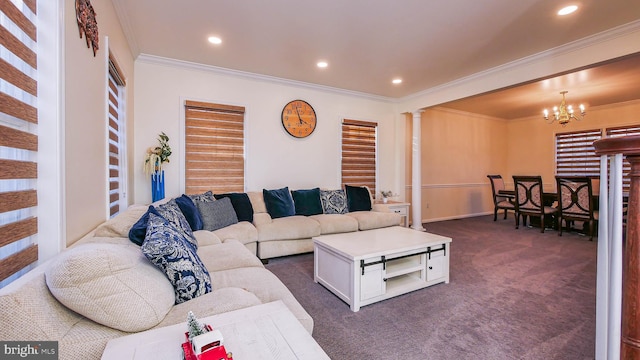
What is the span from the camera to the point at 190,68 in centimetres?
355

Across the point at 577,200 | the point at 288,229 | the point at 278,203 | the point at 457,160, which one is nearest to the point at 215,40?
the point at 278,203

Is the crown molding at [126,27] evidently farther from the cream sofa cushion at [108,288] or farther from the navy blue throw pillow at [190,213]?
the cream sofa cushion at [108,288]

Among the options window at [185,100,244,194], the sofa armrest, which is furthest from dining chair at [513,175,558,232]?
window at [185,100,244,194]

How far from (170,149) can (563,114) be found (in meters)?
6.12

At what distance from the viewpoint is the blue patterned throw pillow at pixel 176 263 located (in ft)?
3.79

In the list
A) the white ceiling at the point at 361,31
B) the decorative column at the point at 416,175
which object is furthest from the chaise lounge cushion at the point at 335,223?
the white ceiling at the point at 361,31

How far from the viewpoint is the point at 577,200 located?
443 cm

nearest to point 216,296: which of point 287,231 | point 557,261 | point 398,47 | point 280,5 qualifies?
point 287,231

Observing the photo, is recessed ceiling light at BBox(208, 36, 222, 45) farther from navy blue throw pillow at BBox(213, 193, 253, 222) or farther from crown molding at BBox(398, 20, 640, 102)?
crown molding at BBox(398, 20, 640, 102)

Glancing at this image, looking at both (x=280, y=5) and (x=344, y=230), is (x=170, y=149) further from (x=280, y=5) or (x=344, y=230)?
(x=344, y=230)

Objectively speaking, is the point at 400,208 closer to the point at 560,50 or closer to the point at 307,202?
the point at 307,202

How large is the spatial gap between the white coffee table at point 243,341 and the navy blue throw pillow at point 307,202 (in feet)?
9.40

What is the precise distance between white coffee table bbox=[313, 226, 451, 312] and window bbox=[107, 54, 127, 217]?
1.94 m

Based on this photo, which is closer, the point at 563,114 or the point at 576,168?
the point at 563,114
